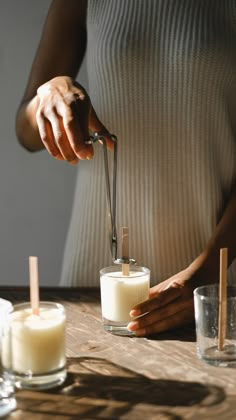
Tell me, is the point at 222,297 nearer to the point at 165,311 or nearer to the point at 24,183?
the point at 165,311

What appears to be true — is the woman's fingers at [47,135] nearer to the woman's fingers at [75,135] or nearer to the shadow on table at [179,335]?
the woman's fingers at [75,135]

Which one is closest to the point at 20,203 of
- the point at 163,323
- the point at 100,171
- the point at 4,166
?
the point at 4,166

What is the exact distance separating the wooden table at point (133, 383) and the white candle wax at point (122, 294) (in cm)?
4

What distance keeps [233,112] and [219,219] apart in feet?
0.79

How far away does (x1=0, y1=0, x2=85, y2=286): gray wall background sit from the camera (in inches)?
104

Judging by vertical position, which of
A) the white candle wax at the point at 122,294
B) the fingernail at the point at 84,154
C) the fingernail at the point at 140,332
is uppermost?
the fingernail at the point at 84,154

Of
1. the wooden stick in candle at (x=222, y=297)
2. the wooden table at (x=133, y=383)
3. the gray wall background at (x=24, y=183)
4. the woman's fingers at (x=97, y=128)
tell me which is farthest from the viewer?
the gray wall background at (x=24, y=183)

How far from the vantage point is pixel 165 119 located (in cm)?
154

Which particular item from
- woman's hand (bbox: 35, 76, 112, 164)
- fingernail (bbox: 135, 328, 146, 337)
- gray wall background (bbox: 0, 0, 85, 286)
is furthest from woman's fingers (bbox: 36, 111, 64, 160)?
gray wall background (bbox: 0, 0, 85, 286)

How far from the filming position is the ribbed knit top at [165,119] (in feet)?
5.03

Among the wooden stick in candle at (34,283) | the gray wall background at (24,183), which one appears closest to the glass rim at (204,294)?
the wooden stick in candle at (34,283)

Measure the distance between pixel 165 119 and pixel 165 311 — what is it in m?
0.51

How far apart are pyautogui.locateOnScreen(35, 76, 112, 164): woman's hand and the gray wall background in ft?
4.56

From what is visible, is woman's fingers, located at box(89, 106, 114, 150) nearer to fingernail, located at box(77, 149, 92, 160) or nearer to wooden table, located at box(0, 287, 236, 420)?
fingernail, located at box(77, 149, 92, 160)
